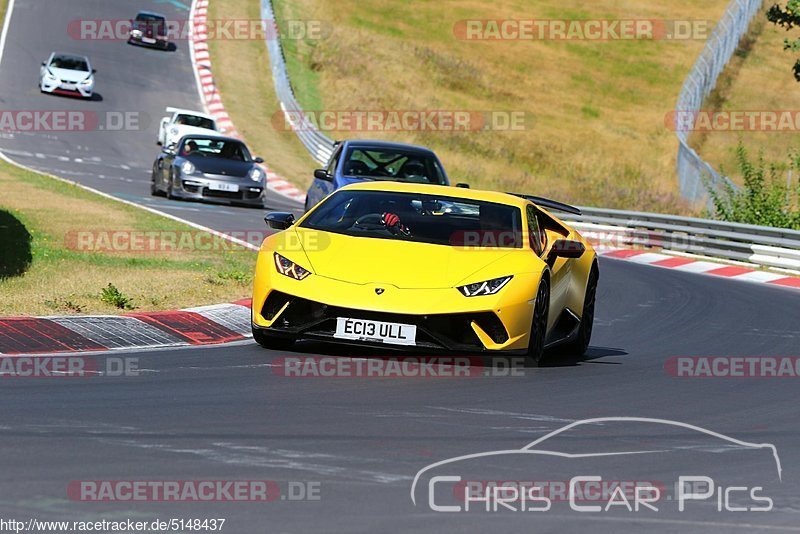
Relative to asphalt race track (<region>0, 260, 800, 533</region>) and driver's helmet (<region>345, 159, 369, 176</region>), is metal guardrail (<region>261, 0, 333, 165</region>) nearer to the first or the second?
driver's helmet (<region>345, 159, 369, 176</region>)

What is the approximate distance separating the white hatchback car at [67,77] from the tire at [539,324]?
32.6m

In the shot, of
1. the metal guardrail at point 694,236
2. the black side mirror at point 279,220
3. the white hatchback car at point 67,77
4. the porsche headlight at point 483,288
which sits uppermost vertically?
the white hatchback car at point 67,77

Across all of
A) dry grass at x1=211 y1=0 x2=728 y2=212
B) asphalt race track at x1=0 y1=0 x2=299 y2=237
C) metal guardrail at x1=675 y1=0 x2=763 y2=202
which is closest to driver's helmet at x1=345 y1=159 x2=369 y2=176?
asphalt race track at x1=0 y1=0 x2=299 y2=237

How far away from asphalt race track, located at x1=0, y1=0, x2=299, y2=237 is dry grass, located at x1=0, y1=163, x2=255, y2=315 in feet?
6.76

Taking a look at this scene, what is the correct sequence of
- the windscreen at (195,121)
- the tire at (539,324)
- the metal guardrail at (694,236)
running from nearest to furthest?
the tire at (539,324), the metal guardrail at (694,236), the windscreen at (195,121)

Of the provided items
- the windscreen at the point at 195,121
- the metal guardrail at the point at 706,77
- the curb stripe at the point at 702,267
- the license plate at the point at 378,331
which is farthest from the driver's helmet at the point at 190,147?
the license plate at the point at 378,331

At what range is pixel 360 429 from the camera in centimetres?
759

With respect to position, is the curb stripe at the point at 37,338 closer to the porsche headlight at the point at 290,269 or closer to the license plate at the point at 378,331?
the porsche headlight at the point at 290,269

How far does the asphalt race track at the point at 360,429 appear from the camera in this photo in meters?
5.72

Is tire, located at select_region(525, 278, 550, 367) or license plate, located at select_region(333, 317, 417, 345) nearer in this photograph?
license plate, located at select_region(333, 317, 417, 345)

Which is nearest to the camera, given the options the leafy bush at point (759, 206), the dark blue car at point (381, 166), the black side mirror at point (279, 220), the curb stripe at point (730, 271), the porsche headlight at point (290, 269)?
the porsche headlight at point (290, 269)

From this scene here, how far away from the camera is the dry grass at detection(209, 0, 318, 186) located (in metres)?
39.8

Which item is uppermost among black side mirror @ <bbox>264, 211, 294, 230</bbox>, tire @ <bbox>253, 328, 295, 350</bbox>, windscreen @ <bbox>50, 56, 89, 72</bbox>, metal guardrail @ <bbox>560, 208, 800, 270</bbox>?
windscreen @ <bbox>50, 56, 89, 72</bbox>

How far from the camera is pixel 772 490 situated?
6707 mm
